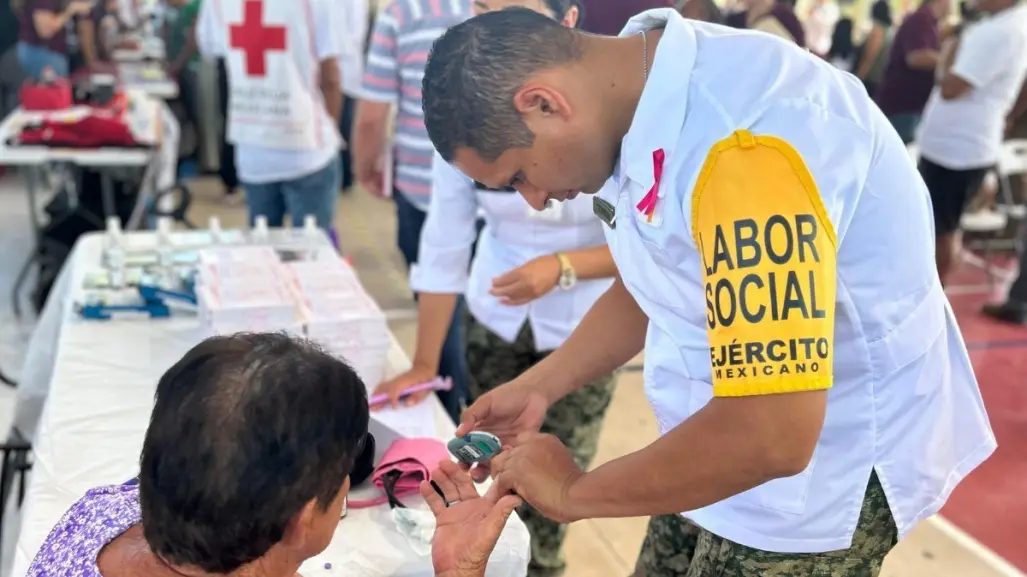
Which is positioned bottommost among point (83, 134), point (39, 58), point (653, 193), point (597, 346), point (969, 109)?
Result: point (39, 58)

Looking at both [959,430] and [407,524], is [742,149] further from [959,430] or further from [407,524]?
[407,524]

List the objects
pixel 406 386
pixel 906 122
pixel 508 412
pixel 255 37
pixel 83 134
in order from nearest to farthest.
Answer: pixel 508 412, pixel 406 386, pixel 255 37, pixel 83 134, pixel 906 122

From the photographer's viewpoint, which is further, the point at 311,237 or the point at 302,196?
the point at 302,196

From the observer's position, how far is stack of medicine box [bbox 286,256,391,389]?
153 centimetres

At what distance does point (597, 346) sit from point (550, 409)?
541 mm

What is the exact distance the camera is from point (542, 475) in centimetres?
99

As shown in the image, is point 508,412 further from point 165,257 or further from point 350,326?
point 165,257

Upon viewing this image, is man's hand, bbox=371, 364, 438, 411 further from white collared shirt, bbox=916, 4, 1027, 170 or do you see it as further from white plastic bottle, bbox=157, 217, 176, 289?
white collared shirt, bbox=916, 4, 1027, 170

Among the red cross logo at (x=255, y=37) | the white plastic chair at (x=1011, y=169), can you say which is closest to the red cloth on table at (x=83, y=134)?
the red cross logo at (x=255, y=37)

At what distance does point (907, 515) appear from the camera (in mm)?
1008

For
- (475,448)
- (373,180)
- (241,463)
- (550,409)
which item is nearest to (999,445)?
(550,409)

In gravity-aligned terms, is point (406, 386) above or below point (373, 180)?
above

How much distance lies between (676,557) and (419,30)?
1718mm

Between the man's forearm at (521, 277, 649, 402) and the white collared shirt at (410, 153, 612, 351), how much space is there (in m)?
0.43
